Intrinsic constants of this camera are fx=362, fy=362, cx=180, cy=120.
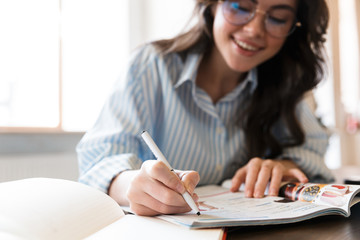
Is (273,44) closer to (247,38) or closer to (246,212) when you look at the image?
(247,38)

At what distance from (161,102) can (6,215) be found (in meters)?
0.70

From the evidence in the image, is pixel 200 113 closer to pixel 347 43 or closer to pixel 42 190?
pixel 42 190

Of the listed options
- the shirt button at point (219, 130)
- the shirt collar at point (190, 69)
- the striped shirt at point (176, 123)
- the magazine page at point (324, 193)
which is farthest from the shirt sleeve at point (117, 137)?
the magazine page at point (324, 193)

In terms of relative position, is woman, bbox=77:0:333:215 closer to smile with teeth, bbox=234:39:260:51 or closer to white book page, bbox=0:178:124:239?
smile with teeth, bbox=234:39:260:51

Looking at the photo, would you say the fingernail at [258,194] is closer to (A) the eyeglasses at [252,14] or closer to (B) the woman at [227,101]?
(B) the woman at [227,101]

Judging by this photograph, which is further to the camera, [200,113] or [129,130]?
[200,113]

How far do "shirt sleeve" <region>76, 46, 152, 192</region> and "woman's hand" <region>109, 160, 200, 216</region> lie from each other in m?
0.20

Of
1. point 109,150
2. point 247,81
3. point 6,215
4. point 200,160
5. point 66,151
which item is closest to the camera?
point 6,215

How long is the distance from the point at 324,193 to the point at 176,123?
20.7 inches

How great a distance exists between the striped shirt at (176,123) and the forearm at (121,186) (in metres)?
0.15

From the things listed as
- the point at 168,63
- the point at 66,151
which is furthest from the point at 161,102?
the point at 66,151

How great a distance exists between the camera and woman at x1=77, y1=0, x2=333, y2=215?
935mm

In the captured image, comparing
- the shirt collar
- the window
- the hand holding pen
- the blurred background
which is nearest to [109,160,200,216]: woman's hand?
the hand holding pen

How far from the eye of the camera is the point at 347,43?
435 centimetres
